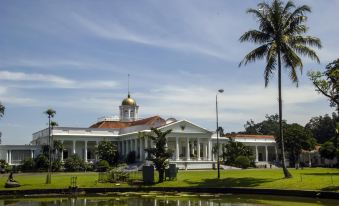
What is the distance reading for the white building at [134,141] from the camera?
273 ft

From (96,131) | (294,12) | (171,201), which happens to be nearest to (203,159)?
(96,131)

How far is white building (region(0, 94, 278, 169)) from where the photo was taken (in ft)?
273

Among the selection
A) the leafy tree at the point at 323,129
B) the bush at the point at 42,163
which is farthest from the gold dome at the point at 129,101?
the leafy tree at the point at 323,129

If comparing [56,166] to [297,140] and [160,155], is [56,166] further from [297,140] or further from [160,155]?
[297,140]

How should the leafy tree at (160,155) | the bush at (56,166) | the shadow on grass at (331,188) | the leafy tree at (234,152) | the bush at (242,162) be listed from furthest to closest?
the leafy tree at (234,152)
the bush at (242,162)
the bush at (56,166)
the leafy tree at (160,155)
the shadow on grass at (331,188)

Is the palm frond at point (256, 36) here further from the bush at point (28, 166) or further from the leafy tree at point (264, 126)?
the leafy tree at point (264, 126)

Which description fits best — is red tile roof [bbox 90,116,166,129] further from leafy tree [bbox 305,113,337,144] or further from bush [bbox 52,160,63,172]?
leafy tree [bbox 305,113,337,144]

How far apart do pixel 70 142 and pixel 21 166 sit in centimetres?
1468

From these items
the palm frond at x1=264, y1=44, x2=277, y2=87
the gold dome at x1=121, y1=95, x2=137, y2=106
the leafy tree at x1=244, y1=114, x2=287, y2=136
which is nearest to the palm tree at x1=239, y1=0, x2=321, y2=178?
the palm frond at x1=264, y1=44, x2=277, y2=87

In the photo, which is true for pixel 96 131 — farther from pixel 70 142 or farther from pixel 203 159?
pixel 203 159

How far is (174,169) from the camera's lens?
147 ft

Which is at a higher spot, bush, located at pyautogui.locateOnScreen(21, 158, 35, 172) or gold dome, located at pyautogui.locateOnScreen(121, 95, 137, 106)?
gold dome, located at pyautogui.locateOnScreen(121, 95, 137, 106)

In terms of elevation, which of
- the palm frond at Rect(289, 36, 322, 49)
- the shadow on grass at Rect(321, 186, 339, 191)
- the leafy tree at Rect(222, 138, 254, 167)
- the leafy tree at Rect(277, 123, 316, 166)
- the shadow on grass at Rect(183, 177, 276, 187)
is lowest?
the shadow on grass at Rect(183, 177, 276, 187)

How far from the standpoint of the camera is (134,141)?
87.4 metres
